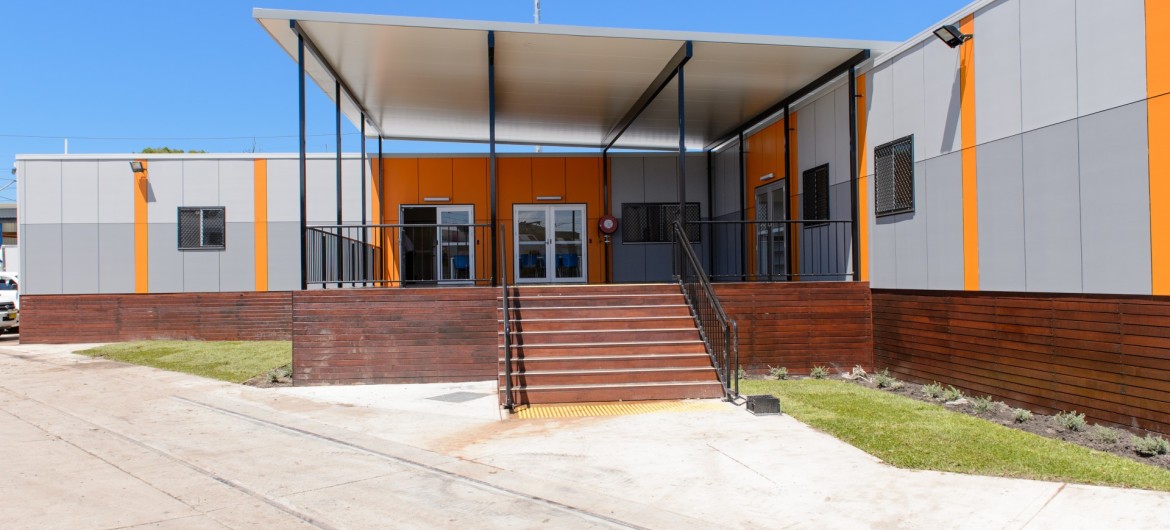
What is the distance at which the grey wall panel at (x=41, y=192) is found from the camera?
643 inches

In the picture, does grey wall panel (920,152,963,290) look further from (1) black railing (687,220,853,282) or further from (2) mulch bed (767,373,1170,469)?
(1) black railing (687,220,853,282)

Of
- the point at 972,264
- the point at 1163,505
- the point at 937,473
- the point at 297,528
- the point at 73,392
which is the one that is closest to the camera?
the point at 297,528

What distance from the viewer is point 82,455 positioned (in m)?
6.42

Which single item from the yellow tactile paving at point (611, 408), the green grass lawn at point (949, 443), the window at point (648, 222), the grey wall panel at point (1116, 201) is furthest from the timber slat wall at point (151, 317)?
the grey wall panel at point (1116, 201)

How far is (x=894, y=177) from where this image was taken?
34.1 feet

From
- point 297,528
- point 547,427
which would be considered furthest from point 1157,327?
point 297,528

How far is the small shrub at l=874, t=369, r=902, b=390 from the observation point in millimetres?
9922

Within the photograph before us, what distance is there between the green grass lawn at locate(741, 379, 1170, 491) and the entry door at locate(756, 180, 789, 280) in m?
5.12

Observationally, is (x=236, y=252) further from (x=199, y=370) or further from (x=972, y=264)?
(x=972, y=264)

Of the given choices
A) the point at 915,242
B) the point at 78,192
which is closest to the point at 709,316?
the point at 915,242

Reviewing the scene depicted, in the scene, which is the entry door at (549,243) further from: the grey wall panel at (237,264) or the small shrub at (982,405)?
the small shrub at (982,405)

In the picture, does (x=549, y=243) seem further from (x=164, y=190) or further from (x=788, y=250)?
(x=164, y=190)

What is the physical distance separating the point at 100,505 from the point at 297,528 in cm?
157

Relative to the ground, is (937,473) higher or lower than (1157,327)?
lower
